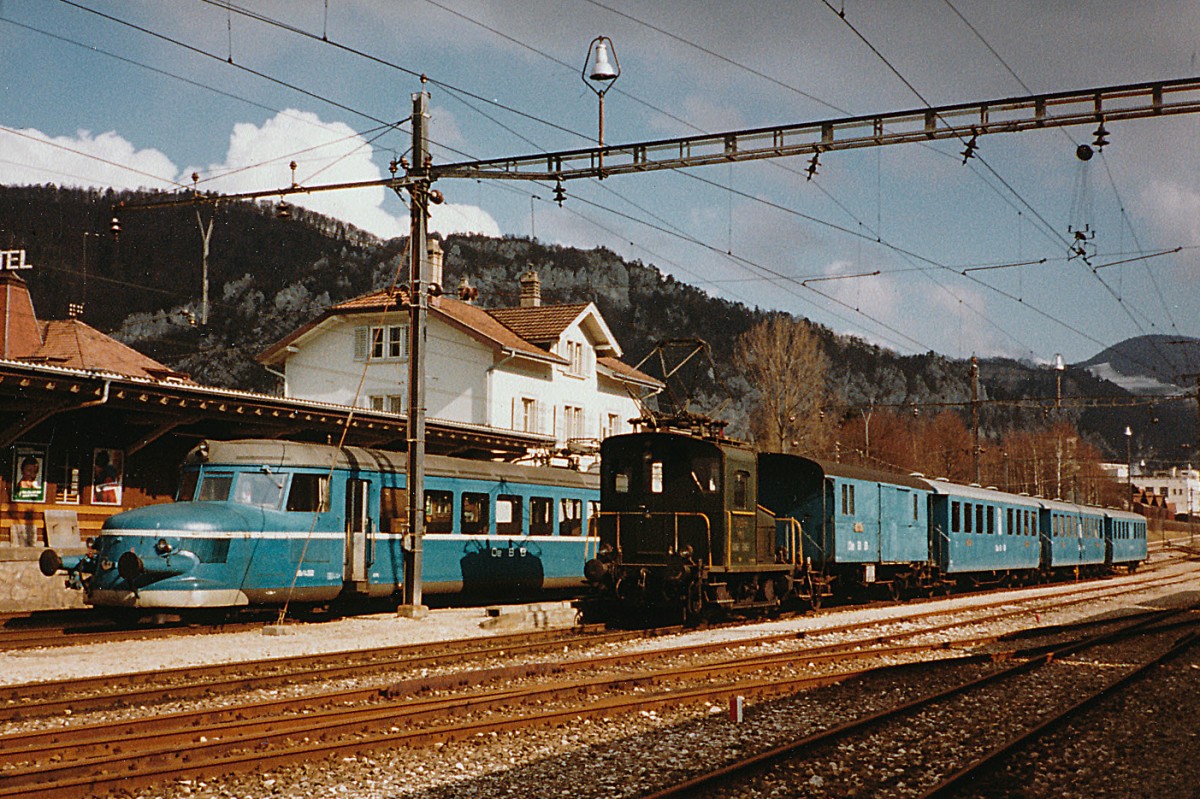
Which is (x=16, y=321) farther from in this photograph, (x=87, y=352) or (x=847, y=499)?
(x=847, y=499)

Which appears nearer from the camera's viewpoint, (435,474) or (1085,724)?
(1085,724)

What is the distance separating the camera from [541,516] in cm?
2291

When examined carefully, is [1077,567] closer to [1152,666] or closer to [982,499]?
[982,499]

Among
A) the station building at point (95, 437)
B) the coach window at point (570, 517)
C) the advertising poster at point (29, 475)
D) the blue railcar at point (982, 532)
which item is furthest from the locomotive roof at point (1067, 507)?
the advertising poster at point (29, 475)

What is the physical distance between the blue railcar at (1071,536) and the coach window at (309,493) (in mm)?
27518

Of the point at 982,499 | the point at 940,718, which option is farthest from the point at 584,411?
the point at 940,718

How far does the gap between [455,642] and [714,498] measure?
17.3ft

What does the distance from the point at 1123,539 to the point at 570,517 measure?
1408 inches

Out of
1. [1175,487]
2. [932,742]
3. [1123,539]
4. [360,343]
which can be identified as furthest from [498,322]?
[1175,487]

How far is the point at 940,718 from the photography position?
10555 millimetres

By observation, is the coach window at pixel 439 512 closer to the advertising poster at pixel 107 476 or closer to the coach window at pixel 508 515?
the coach window at pixel 508 515

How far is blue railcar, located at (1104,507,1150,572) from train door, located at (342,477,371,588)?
37.5 metres

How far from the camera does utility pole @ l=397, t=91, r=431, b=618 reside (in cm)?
1895

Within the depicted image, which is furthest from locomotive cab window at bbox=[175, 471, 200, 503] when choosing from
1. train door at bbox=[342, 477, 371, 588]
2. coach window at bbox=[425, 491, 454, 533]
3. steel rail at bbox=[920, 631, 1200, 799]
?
steel rail at bbox=[920, 631, 1200, 799]
